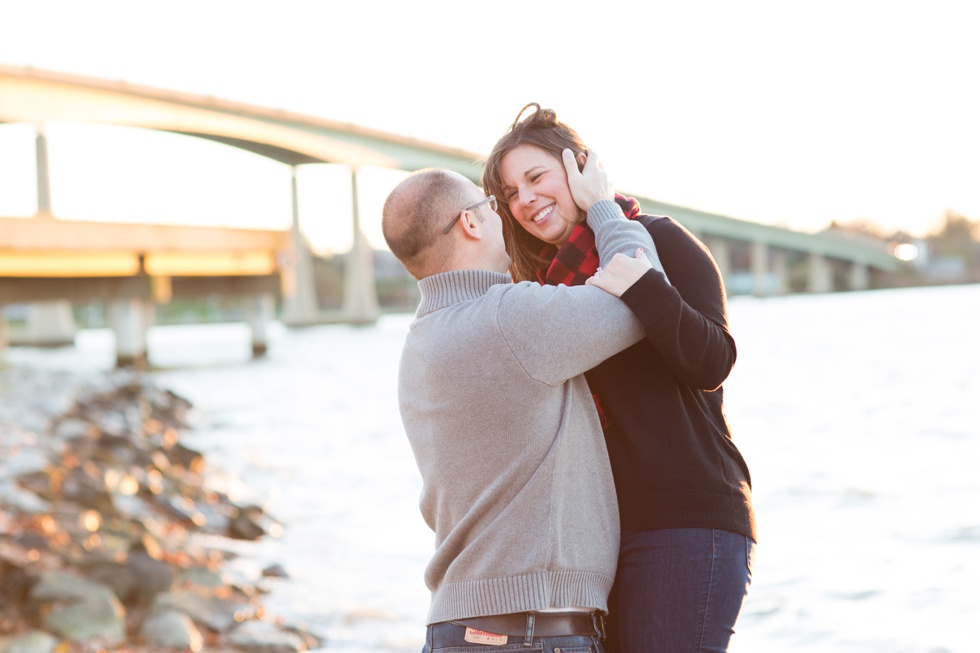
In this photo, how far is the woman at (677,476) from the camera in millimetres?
2102

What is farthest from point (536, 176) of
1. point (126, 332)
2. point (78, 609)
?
point (126, 332)

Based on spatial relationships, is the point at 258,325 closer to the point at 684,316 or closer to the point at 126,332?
the point at 126,332

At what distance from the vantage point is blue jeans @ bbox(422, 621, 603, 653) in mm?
2025

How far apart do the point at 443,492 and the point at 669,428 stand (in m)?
0.46

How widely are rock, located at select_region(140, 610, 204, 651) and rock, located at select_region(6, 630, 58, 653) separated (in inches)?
17.8

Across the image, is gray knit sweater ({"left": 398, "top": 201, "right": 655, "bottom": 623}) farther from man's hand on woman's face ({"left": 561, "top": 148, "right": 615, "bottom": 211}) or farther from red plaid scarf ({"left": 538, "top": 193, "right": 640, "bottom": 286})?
man's hand on woman's face ({"left": 561, "top": 148, "right": 615, "bottom": 211})

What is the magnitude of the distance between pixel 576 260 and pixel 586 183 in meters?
0.19

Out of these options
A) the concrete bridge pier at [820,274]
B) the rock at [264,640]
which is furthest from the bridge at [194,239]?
the rock at [264,640]

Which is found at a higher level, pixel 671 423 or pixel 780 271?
pixel 780 271

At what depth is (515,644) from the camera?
2.03m

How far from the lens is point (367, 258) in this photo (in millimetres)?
49625

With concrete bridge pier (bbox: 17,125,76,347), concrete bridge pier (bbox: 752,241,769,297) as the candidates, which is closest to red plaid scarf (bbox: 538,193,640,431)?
concrete bridge pier (bbox: 17,125,76,347)

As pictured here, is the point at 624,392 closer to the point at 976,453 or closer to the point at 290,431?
the point at 976,453

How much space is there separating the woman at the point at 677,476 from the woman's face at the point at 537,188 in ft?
1.10
